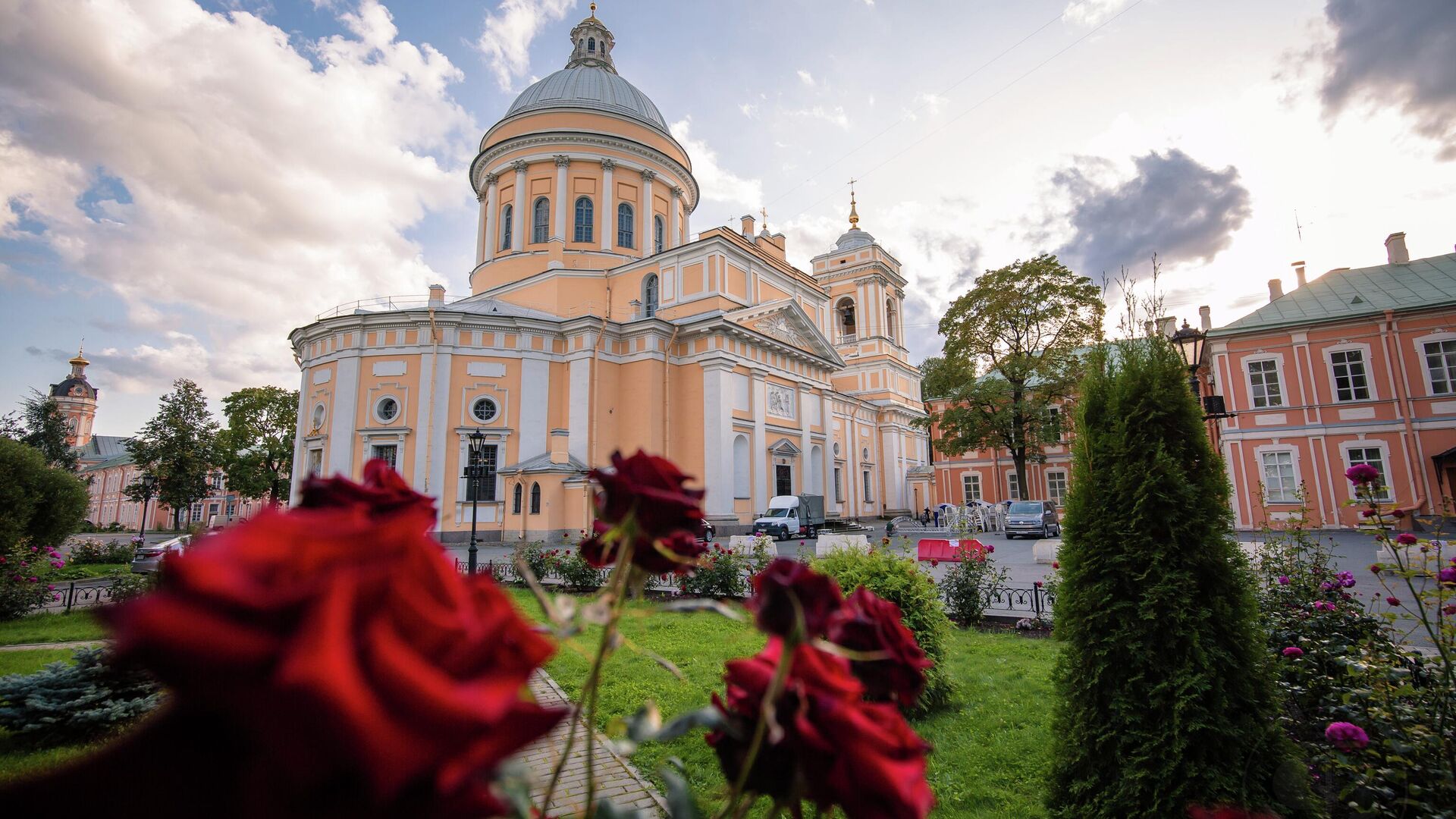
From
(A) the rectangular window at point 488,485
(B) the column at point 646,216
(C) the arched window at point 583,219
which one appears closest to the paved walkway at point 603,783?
(A) the rectangular window at point 488,485

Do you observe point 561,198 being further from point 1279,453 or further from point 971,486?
point 1279,453

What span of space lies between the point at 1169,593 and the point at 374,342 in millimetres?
25525

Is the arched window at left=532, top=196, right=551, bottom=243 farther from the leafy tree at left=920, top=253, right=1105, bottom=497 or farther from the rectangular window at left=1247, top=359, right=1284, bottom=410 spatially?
the rectangular window at left=1247, top=359, right=1284, bottom=410

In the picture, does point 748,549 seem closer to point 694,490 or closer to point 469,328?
point 469,328

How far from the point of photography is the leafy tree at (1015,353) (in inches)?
1002

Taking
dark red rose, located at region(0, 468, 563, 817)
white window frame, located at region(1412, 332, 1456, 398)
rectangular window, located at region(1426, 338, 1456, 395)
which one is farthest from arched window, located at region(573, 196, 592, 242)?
rectangular window, located at region(1426, 338, 1456, 395)

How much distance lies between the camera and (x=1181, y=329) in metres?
8.49

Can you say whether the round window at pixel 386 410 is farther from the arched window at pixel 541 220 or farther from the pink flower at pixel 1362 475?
the pink flower at pixel 1362 475

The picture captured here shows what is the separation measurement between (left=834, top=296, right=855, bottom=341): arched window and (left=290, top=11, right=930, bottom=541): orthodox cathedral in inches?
265

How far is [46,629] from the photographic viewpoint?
9.50 m

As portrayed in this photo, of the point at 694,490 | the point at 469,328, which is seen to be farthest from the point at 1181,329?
the point at 469,328

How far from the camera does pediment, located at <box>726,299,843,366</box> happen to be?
26375 millimetres

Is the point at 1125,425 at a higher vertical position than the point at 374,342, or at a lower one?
lower

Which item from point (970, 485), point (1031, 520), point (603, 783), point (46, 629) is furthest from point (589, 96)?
point (603, 783)
